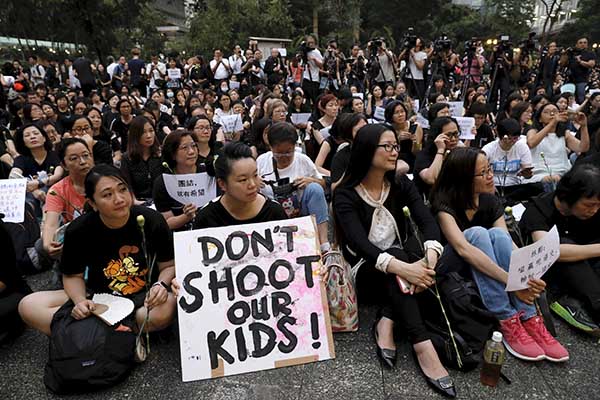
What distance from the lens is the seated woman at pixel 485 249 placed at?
237 cm

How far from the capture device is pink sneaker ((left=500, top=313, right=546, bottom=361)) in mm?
2319

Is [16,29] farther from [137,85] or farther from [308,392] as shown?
[308,392]

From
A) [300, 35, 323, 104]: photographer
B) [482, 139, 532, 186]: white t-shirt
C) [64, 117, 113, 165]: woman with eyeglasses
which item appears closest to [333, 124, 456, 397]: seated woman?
[482, 139, 532, 186]: white t-shirt

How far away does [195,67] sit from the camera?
12141mm

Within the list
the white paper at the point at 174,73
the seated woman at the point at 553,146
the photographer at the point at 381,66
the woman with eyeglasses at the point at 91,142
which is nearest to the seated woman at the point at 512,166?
the seated woman at the point at 553,146

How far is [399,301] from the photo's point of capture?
→ 237 centimetres

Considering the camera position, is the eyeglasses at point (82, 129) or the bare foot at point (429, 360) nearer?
the bare foot at point (429, 360)

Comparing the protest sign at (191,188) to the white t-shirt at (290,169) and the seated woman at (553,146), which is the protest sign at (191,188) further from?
the seated woman at (553,146)

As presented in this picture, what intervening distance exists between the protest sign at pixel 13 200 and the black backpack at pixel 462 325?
3.22 m

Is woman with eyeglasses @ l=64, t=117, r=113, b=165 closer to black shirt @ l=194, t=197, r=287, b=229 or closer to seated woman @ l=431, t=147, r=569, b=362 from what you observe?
black shirt @ l=194, t=197, r=287, b=229

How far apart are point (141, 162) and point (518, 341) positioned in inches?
132

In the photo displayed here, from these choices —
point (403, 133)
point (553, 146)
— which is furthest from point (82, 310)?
point (553, 146)

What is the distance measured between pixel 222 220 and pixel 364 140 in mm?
998

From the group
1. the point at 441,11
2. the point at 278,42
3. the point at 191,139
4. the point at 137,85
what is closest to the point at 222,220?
the point at 191,139
